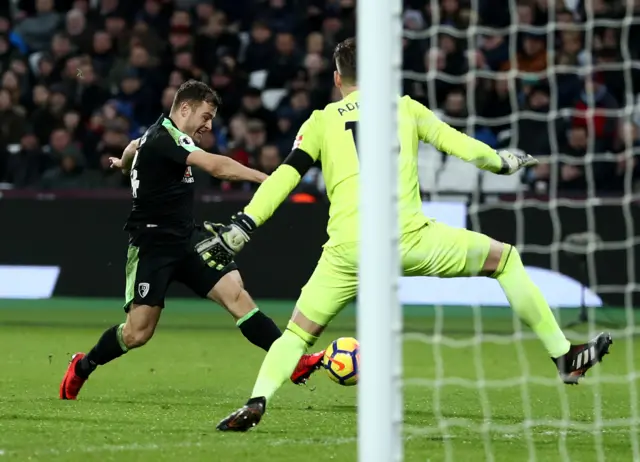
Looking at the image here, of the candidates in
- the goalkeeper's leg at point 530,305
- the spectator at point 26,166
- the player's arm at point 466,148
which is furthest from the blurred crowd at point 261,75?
the player's arm at point 466,148

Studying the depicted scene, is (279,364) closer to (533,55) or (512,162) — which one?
(512,162)

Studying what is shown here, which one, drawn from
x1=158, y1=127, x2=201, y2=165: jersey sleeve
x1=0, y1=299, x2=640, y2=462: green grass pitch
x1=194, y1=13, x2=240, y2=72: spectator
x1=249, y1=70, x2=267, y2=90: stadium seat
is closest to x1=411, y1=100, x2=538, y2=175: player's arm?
x1=0, y1=299, x2=640, y2=462: green grass pitch

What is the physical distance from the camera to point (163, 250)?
25.1ft

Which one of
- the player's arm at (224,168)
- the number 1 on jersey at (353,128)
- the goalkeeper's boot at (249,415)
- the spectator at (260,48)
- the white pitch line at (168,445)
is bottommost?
the white pitch line at (168,445)

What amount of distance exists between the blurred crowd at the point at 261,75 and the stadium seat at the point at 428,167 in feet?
1.55

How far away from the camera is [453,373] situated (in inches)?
342

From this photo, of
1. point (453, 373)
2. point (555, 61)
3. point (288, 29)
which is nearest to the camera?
point (453, 373)

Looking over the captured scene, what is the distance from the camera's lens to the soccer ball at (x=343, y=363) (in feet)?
22.8

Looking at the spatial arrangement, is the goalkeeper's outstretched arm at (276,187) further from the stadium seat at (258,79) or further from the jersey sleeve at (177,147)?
the stadium seat at (258,79)

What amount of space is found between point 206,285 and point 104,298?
5988 millimetres

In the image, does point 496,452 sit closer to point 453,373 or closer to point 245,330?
point 245,330

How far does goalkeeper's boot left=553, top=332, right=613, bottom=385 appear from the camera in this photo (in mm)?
6168

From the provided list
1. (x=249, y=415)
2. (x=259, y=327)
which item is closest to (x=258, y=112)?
(x=259, y=327)

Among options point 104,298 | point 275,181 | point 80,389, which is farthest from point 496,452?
point 104,298
